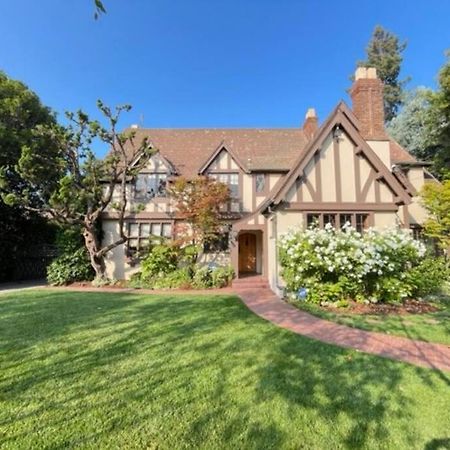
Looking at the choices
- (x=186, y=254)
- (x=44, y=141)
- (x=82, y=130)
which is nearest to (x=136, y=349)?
(x=186, y=254)

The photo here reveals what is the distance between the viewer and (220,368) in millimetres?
4277

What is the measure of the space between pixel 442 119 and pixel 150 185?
62.5ft

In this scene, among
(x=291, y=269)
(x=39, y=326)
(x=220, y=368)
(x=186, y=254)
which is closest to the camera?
(x=220, y=368)

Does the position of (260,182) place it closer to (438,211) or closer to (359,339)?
(438,211)

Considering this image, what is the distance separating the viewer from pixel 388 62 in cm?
3562

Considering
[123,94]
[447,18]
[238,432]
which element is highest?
[447,18]

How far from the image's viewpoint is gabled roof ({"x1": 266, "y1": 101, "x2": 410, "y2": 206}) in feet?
36.5

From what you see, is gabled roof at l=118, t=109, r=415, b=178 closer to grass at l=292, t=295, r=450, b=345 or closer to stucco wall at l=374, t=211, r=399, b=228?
stucco wall at l=374, t=211, r=399, b=228

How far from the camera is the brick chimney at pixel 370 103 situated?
12836 mm

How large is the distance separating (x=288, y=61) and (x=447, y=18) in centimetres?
795

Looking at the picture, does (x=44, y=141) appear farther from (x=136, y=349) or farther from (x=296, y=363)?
(x=296, y=363)

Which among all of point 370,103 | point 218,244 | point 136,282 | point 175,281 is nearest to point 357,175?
point 370,103

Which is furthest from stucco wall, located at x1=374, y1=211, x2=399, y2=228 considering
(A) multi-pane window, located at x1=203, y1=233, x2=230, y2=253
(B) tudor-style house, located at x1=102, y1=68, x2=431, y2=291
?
(A) multi-pane window, located at x1=203, y1=233, x2=230, y2=253

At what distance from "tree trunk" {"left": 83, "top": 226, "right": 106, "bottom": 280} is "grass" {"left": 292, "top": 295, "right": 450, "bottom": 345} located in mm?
10032
